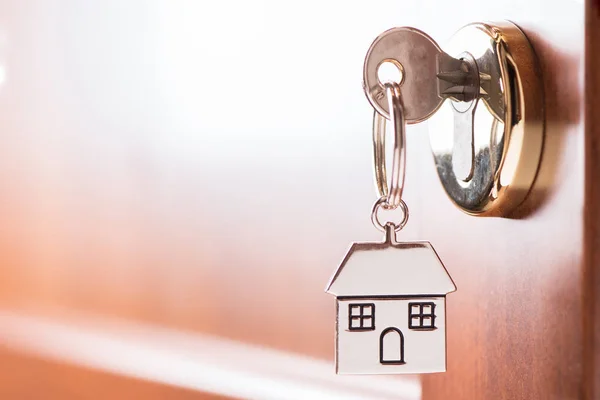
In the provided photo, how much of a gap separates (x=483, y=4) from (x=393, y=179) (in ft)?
0.52

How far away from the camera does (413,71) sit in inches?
15.3

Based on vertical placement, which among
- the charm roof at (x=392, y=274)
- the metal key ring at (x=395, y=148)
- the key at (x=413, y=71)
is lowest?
the charm roof at (x=392, y=274)

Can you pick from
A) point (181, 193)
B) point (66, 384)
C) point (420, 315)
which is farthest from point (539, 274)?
point (66, 384)

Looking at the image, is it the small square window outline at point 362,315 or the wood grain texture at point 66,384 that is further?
the wood grain texture at point 66,384

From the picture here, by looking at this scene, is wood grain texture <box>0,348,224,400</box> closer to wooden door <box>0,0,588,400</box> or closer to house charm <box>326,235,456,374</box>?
wooden door <box>0,0,588,400</box>

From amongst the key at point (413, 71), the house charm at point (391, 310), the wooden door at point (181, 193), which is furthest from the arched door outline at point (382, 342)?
the wooden door at point (181, 193)

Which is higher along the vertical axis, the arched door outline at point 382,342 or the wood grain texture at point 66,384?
the arched door outline at point 382,342

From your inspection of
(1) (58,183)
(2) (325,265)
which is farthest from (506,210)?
(1) (58,183)

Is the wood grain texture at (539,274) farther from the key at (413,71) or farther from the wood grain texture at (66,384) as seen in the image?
the wood grain texture at (66,384)

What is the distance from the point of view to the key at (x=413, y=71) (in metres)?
0.38

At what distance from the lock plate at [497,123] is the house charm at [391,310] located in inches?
2.4

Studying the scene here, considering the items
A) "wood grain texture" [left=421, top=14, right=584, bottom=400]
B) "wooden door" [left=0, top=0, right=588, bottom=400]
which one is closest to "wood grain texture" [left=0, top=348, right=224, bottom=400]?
A: "wooden door" [left=0, top=0, right=588, bottom=400]

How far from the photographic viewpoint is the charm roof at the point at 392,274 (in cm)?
38

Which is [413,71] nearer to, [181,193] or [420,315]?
[420,315]
